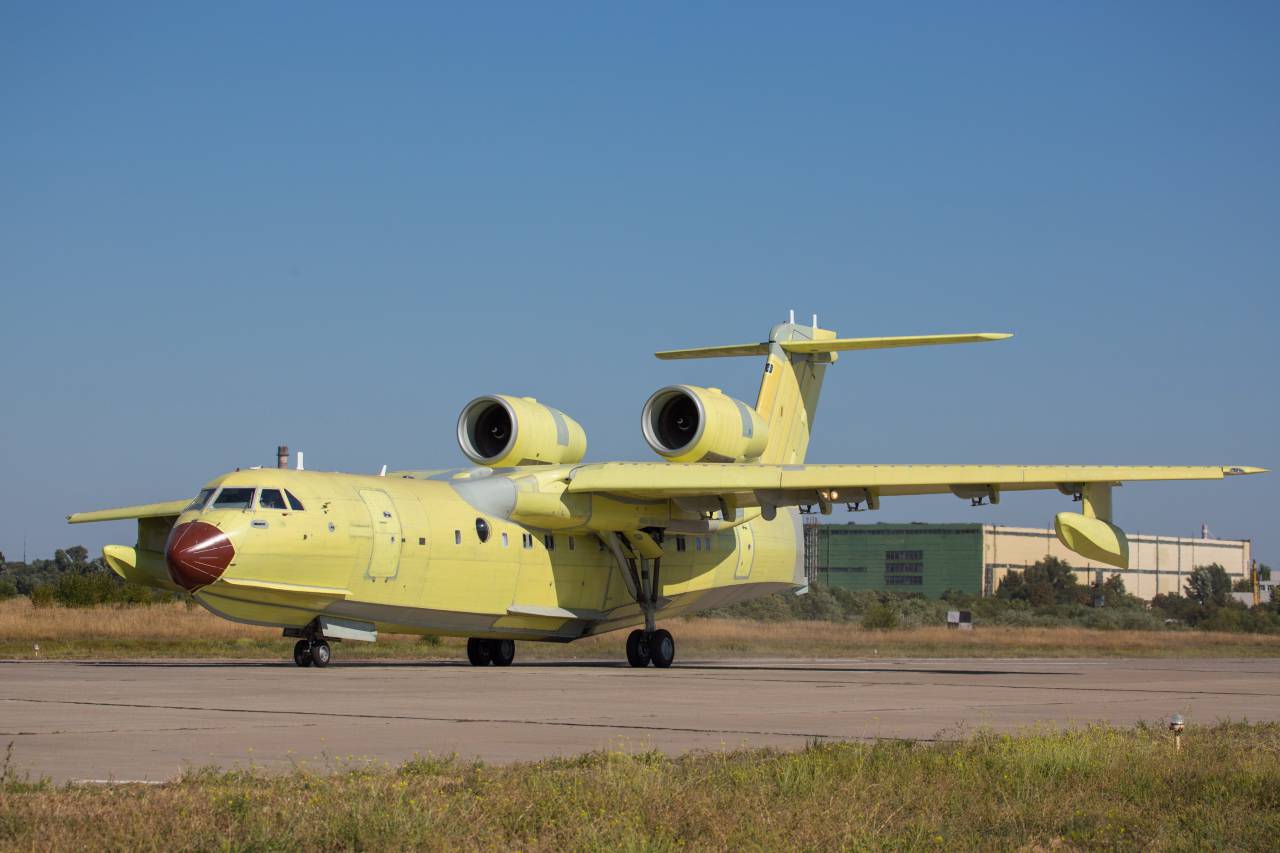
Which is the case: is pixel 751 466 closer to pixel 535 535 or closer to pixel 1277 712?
pixel 535 535

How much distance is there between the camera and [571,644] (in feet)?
101

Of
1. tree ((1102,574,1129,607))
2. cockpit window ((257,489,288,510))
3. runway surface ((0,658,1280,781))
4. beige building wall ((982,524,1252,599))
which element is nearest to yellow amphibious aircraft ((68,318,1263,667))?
cockpit window ((257,489,288,510))

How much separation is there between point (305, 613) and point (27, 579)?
162 ft

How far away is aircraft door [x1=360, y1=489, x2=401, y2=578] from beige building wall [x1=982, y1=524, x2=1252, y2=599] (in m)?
73.6

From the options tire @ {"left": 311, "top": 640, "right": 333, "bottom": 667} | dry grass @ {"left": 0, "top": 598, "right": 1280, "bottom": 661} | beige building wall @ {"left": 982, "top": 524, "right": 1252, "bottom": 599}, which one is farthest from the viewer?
beige building wall @ {"left": 982, "top": 524, "right": 1252, "bottom": 599}

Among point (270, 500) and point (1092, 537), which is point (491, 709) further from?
point (1092, 537)

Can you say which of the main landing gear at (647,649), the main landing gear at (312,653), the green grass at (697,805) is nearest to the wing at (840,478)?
the main landing gear at (647,649)

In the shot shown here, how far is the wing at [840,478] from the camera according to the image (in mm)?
20641

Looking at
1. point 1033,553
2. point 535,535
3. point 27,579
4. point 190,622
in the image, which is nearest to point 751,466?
point 535,535

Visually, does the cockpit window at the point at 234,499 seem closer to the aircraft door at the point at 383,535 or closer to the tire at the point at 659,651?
the aircraft door at the point at 383,535

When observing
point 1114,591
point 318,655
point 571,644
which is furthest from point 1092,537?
point 1114,591

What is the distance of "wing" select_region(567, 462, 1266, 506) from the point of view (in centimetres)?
2064

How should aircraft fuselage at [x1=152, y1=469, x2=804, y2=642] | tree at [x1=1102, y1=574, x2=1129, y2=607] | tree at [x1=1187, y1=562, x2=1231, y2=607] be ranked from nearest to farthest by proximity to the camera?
aircraft fuselage at [x1=152, y1=469, x2=804, y2=642] → tree at [x1=1102, y1=574, x2=1129, y2=607] → tree at [x1=1187, y1=562, x2=1231, y2=607]

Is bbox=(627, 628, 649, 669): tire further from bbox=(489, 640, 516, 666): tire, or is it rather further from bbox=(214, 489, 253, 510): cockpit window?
bbox=(214, 489, 253, 510): cockpit window
